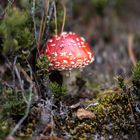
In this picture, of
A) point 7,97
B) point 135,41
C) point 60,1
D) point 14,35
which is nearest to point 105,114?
point 7,97

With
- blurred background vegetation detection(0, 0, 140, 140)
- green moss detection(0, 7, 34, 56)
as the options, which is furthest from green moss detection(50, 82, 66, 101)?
green moss detection(0, 7, 34, 56)

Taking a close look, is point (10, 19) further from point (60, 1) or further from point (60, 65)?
point (60, 1)

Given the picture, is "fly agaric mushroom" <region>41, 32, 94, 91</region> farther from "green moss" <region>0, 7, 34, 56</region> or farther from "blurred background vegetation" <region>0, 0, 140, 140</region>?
"green moss" <region>0, 7, 34, 56</region>

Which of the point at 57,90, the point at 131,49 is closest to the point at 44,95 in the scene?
the point at 57,90

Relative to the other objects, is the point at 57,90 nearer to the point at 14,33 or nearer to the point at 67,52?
the point at 67,52

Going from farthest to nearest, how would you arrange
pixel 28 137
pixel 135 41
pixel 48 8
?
pixel 135 41, pixel 48 8, pixel 28 137

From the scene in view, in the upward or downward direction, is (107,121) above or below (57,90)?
below

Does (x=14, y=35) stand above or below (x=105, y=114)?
above
